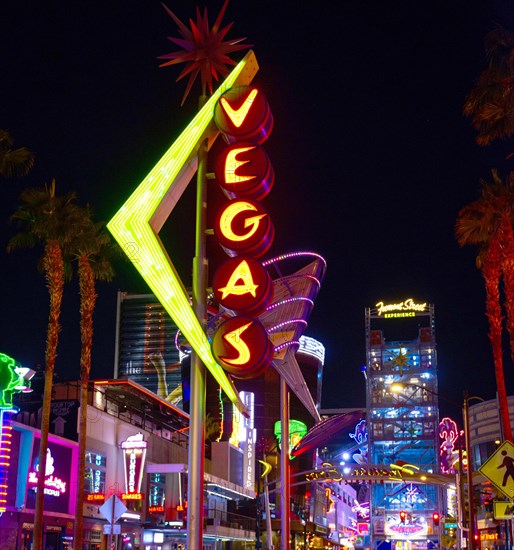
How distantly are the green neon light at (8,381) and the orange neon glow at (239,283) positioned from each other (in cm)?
1419

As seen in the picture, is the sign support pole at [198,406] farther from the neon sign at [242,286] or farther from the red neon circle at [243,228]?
the neon sign at [242,286]

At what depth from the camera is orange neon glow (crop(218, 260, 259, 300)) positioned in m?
15.7

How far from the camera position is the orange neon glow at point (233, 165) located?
1630 cm

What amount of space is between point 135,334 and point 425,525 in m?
91.9

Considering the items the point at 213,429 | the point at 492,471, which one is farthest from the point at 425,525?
the point at 492,471

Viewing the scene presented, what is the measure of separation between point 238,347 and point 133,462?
2714 centimetres

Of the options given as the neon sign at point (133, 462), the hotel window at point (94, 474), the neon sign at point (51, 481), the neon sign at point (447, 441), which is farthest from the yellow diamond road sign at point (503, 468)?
the neon sign at point (447, 441)

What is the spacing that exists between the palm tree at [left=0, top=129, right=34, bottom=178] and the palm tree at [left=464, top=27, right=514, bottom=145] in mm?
14694

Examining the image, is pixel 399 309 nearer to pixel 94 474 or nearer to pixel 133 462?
pixel 133 462

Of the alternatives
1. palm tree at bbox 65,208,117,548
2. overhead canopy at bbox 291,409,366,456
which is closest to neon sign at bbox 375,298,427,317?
overhead canopy at bbox 291,409,366,456

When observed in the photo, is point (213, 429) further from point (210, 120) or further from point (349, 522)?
point (349, 522)

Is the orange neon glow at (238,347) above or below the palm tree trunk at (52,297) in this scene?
below

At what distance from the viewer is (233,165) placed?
1642 centimetres

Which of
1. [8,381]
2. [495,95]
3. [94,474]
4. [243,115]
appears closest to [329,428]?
[94,474]
